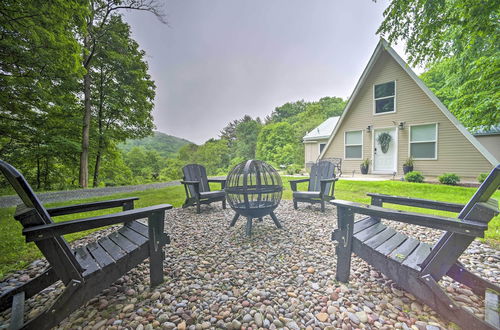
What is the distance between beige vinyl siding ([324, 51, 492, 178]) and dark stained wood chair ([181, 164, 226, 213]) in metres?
7.85

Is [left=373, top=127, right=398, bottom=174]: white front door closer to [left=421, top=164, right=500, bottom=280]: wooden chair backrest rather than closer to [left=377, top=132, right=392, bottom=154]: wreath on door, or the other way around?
[left=377, top=132, right=392, bottom=154]: wreath on door

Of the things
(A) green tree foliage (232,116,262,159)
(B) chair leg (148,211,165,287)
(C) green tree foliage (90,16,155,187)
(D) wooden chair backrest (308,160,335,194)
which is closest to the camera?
(B) chair leg (148,211,165,287)

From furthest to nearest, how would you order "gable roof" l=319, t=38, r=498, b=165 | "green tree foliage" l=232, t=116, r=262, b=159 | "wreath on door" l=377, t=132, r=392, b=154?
"green tree foliage" l=232, t=116, r=262, b=159, "wreath on door" l=377, t=132, r=392, b=154, "gable roof" l=319, t=38, r=498, b=165

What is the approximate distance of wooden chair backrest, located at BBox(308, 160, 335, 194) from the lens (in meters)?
4.57

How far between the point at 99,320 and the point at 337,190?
657 cm

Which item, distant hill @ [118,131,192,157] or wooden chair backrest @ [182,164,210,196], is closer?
wooden chair backrest @ [182,164,210,196]

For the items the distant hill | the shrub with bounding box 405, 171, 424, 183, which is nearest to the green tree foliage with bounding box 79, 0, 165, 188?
the shrub with bounding box 405, 171, 424, 183

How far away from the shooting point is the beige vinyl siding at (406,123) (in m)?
7.27

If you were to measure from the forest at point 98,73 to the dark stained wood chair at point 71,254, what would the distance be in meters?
4.94

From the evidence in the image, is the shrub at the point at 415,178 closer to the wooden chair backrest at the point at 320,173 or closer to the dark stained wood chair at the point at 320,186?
the dark stained wood chair at the point at 320,186

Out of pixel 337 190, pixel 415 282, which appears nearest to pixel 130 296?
pixel 415 282

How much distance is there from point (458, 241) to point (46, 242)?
8.21ft

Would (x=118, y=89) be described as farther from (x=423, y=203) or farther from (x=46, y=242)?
(x=423, y=203)

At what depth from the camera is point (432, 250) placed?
138cm
